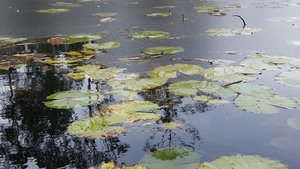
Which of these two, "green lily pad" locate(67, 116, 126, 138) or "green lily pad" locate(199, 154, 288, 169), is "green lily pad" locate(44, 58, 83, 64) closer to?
"green lily pad" locate(67, 116, 126, 138)

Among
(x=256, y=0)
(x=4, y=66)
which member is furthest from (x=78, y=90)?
(x=256, y=0)

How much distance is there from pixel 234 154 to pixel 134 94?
831 mm

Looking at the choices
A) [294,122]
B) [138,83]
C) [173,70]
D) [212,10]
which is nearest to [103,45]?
[173,70]

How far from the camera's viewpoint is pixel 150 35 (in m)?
3.77

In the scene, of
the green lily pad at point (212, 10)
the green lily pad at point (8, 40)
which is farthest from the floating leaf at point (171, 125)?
the green lily pad at point (212, 10)

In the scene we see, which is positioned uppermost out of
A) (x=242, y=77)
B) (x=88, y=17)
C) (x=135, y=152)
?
(x=88, y=17)

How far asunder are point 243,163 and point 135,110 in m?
0.72

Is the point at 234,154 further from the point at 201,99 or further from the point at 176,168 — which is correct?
the point at 201,99

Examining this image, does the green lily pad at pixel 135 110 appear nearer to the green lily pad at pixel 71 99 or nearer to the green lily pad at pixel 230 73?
the green lily pad at pixel 71 99

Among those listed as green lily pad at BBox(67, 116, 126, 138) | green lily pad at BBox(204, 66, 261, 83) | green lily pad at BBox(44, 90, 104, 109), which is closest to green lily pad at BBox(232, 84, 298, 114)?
green lily pad at BBox(204, 66, 261, 83)

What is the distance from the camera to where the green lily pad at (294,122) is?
173cm

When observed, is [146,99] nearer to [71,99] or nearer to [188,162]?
[71,99]

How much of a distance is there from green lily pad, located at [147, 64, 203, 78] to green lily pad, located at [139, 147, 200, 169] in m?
0.95

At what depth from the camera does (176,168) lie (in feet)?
4.56
